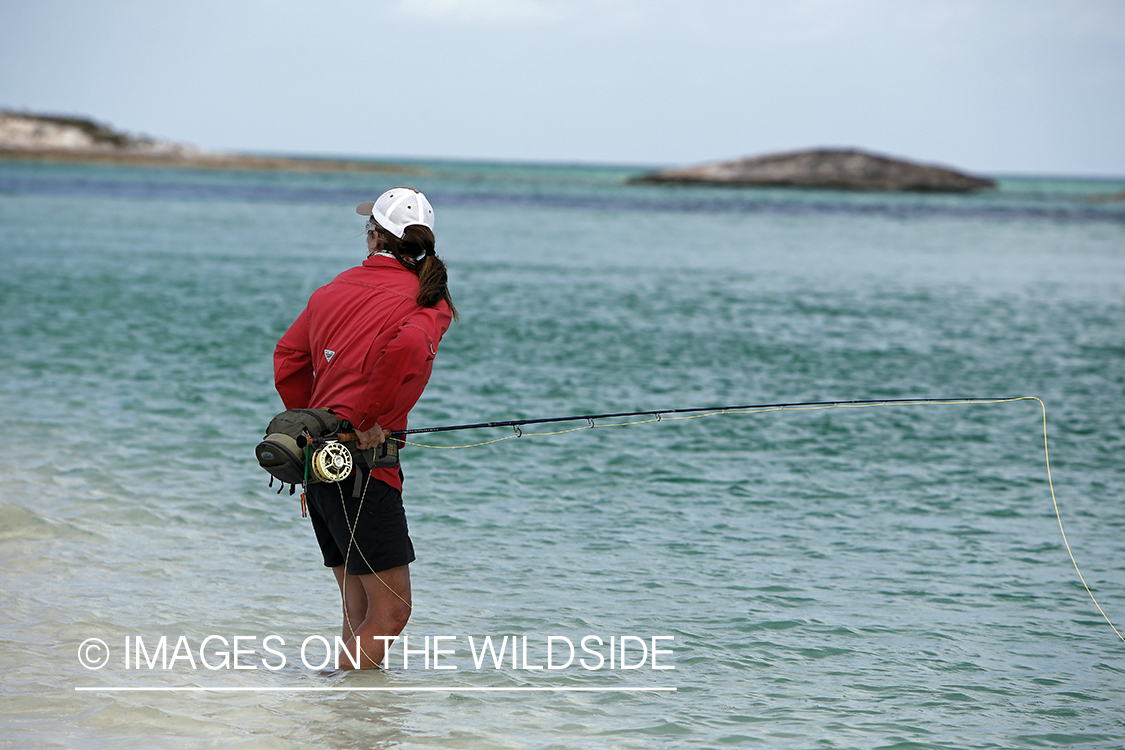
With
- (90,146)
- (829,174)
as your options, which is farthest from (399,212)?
(90,146)

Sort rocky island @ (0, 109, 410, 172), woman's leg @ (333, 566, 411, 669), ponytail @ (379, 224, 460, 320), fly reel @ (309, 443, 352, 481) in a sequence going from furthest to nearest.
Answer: rocky island @ (0, 109, 410, 172)
woman's leg @ (333, 566, 411, 669)
ponytail @ (379, 224, 460, 320)
fly reel @ (309, 443, 352, 481)

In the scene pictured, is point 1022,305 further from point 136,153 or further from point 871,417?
point 136,153

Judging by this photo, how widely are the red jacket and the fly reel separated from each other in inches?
5.1

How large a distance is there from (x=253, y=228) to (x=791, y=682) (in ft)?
122

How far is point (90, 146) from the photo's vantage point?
117625 millimetres

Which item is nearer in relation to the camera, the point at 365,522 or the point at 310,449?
the point at 310,449

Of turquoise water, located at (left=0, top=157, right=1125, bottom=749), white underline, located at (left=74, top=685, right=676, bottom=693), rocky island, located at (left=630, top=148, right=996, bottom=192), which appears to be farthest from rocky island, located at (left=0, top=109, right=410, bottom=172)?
white underline, located at (left=74, top=685, right=676, bottom=693)

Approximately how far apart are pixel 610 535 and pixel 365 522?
146 inches

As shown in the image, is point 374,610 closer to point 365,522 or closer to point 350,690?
point 365,522

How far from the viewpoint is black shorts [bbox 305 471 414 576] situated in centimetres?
419

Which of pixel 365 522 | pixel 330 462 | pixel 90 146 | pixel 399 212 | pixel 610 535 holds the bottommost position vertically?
pixel 610 535

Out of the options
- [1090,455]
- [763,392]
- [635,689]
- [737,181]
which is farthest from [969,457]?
[737,181]

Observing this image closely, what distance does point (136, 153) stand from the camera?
4631 inches

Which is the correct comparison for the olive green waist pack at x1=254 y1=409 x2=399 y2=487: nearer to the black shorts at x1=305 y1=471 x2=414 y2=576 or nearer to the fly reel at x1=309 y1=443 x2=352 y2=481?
the fly reel at x1=309 y1=443 x2=352 y2=481
